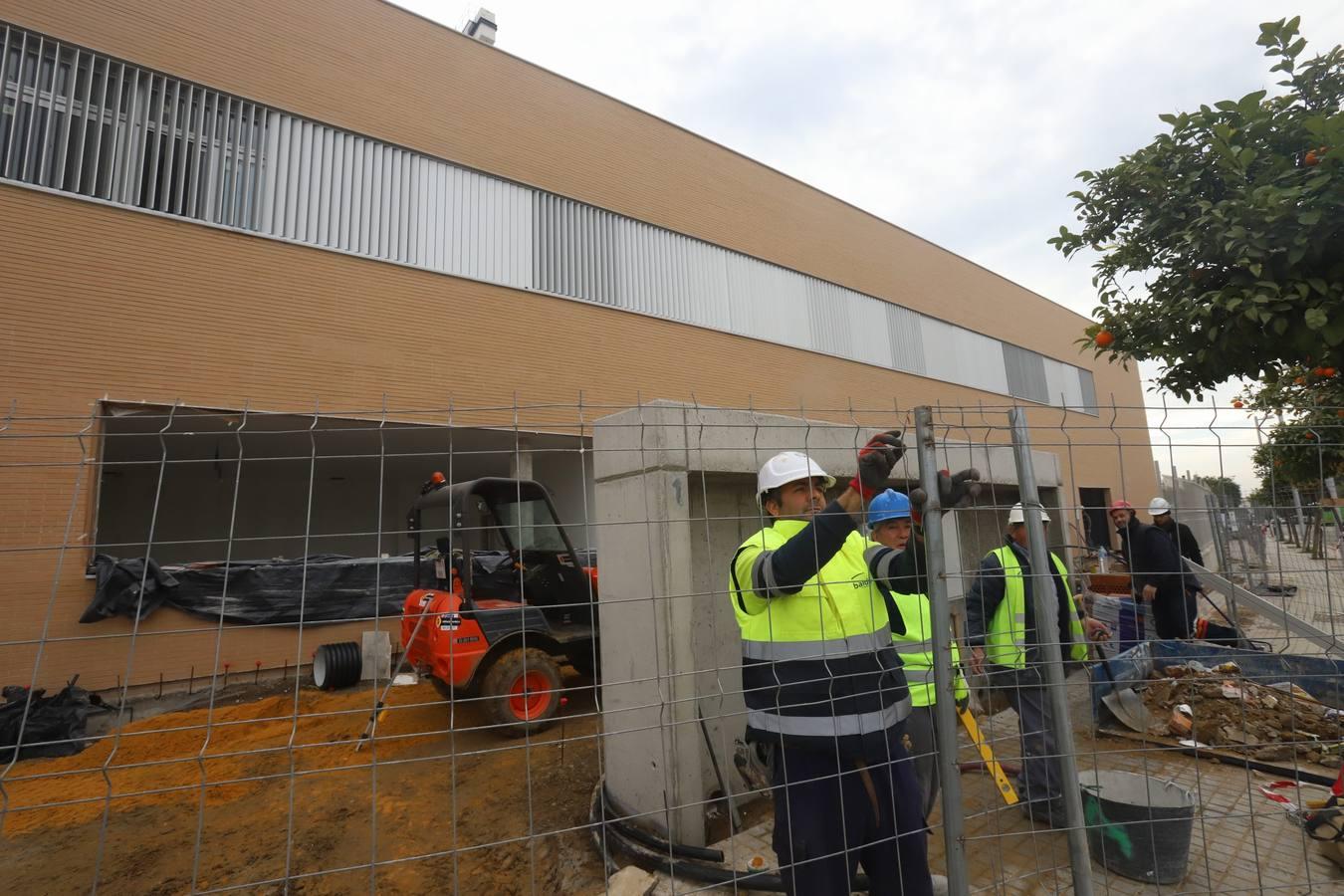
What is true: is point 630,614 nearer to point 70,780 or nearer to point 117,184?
point 70,780

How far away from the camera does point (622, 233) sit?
12.8 m

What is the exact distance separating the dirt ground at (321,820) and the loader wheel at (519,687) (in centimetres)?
18

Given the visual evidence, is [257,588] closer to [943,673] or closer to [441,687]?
[441,687]

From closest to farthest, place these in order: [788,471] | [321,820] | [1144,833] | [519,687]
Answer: [788,471] → [1144,833] → [321,820] → [519,687]

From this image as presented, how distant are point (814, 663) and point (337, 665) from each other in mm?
6639

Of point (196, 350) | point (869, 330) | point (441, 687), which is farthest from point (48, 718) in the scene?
point (869, 330)

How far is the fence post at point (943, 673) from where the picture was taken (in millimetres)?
2303

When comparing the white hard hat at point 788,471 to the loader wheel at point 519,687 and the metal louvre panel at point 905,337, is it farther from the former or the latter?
the metal louvre panel at point 905,337

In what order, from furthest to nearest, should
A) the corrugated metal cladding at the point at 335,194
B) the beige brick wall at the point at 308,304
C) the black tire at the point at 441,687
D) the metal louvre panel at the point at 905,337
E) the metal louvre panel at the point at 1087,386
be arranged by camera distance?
the metal louvre panel at the point at 1087,386
the metal louvre panel at the point at 905,337
the corrugated metal cladding at the point at 335,194
the beige brick wall at the point at 308,304
the black tire at the point at 441,687

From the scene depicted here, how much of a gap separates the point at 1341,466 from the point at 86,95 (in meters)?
14.0

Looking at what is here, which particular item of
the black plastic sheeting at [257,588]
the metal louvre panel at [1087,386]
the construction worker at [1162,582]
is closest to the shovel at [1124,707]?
the construction worker at [1162,582]

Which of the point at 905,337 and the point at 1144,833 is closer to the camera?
the point at 1144,833

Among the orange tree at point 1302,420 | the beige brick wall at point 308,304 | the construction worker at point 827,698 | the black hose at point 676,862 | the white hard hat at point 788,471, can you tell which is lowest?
the black hose at point 676,862

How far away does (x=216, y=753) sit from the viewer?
225 inches
